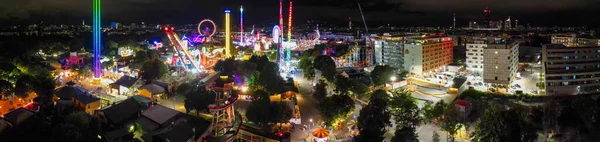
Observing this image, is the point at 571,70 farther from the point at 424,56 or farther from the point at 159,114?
the point at 159,114

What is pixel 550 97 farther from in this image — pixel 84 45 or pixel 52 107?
pixel 84 45

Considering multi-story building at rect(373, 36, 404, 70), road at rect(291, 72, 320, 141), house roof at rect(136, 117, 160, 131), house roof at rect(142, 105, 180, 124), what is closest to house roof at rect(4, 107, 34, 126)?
house roof at rect(136, 117, 160, 131)

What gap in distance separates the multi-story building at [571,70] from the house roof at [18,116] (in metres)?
15.0

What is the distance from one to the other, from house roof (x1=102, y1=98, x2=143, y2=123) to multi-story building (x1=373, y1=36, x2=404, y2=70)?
485 inches

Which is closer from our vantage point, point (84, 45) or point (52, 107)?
point (52, 107)

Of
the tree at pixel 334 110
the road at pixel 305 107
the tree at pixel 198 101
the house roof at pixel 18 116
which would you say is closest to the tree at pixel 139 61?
the road at pixel 305 107

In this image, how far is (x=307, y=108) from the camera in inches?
464

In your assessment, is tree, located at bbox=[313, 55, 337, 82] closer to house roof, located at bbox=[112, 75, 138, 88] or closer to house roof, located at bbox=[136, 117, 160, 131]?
house roof, located at bbox=[112, 75, 138, 88]

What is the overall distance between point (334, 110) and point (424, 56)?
9790 millimetres

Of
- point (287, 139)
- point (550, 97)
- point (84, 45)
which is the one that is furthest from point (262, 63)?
point (84, 45)

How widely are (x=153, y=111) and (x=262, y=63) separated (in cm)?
881

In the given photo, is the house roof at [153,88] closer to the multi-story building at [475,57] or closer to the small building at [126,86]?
the small building at [126,86]

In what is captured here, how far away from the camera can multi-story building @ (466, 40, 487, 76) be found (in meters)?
16.7

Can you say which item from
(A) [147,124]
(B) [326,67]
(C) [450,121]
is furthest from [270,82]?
(C) [450,121]
